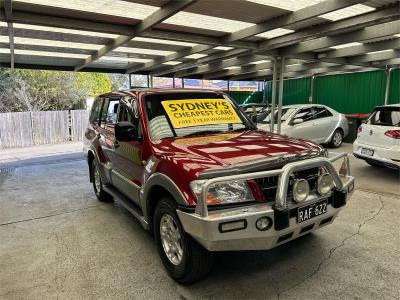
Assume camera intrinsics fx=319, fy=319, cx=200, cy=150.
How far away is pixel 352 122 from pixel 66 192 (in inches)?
373

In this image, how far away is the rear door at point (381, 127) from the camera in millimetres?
5500

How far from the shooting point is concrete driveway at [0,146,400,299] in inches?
99.7

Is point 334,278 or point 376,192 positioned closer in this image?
point 334,278

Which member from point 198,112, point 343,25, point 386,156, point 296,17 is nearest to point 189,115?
point 198,112

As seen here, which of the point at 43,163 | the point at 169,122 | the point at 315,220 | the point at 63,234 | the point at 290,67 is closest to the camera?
the point at 315,220

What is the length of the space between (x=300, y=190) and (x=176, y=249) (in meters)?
1.13

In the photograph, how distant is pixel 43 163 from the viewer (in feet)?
27.8

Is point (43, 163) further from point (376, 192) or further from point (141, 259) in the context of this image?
point (376, 192)

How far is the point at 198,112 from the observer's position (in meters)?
3.37

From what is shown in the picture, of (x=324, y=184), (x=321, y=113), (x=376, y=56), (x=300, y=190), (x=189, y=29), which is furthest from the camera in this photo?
(x=321, y=113)

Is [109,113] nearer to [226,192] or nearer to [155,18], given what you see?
[155,18]

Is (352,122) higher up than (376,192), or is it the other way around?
(352,122)

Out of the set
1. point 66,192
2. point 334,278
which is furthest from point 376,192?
point 66,192

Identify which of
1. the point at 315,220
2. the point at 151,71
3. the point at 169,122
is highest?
the point at 151,71
